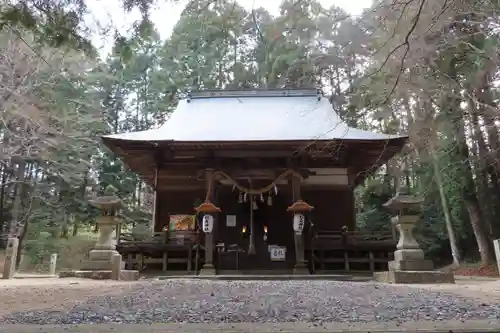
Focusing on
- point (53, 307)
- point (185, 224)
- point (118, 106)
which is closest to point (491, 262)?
point (185, 224)

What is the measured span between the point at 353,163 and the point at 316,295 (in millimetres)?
6234

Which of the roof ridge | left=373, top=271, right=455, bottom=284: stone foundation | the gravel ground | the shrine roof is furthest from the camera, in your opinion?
the roof ridge

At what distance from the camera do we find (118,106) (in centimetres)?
2408

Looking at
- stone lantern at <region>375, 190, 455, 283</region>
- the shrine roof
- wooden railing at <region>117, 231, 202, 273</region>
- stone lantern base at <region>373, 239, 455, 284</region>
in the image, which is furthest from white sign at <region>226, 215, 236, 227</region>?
stone lantern base at <region>373, 239, 455, 284</region>

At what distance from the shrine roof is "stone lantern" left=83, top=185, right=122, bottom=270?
1.53 m

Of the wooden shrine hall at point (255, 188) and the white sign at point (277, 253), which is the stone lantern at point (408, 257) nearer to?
the wooden shrine hall at point (255, 188)

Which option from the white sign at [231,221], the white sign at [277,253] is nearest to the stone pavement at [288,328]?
the white sign at [277,253]

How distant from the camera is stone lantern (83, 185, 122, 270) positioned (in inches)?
331

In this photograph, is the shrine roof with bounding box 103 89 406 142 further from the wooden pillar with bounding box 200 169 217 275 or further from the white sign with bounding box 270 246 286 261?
the white sign with bounding box 270 246 286 261

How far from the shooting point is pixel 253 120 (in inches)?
486

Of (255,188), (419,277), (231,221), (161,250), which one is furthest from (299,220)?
(161,250)

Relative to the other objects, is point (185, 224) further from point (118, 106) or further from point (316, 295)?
point (118, 106)

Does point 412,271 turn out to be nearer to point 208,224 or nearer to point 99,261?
point 208,224

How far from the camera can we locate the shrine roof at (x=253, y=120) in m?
9.88
